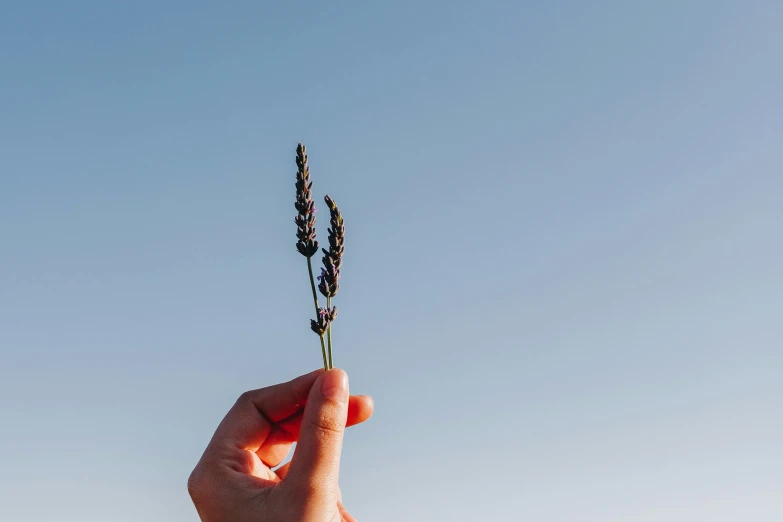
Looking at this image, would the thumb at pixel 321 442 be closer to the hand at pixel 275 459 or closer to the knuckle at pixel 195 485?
the hand at pixel 275 459

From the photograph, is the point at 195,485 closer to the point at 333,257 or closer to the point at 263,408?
the point at 263,408

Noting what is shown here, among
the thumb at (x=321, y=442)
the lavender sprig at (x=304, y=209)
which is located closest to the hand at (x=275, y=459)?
the thumb at (x=321, y=442)

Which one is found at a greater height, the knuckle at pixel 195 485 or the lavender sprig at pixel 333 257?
the lavender sprig at pixel 333 257

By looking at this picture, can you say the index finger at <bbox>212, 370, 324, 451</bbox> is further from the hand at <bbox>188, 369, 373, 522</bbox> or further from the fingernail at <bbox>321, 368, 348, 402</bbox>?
the fingernail at <bbox>321, 368, 348, 402</bbox>

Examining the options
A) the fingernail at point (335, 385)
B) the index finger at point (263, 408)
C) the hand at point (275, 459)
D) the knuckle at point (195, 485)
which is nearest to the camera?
the hand at point (275, 459)

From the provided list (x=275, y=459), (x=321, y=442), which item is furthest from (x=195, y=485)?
(x=321, y=442)

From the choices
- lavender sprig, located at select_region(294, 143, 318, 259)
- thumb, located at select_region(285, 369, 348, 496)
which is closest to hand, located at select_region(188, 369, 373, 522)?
thumb, located at select_region(285, 369, 348, 496)

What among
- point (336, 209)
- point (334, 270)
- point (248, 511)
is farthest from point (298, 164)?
point (248, 511)
